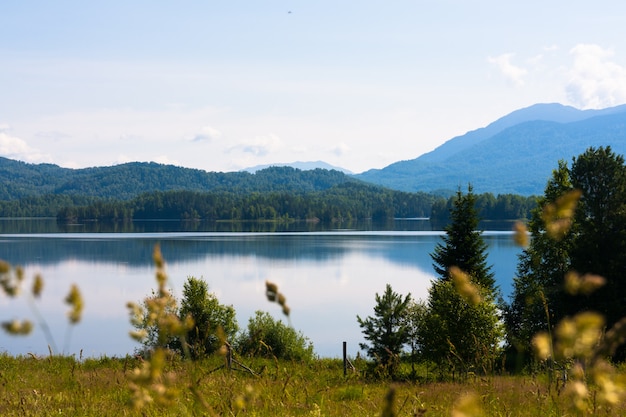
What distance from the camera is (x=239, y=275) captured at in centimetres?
8088

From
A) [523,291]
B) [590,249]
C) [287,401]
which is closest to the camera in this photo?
[287,401]

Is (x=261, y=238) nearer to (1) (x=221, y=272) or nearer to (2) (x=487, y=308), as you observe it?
(1) (x=221, y=272)

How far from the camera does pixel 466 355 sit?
22.7m

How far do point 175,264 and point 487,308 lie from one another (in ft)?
228

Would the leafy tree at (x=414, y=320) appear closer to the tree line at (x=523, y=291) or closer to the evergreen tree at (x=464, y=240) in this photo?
the tree line at (x=523, y=291)

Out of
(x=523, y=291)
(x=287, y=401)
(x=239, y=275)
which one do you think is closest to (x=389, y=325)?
(x=523, y=291)

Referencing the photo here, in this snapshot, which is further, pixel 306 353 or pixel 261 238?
pixel 261 238

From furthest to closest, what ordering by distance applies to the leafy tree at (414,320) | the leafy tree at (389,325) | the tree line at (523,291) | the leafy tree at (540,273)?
the leafy tree at (540,273) → the leafy tree at (414,320) → the leafy tree at (389,325) → the tree line at (523,291)

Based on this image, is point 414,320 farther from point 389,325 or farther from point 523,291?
point 523,291

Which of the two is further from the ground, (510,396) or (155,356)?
(155,356)

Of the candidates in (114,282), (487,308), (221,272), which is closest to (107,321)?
(114,282)

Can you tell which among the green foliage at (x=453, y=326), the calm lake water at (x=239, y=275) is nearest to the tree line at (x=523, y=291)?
the green foliage at (x=453, y=326)

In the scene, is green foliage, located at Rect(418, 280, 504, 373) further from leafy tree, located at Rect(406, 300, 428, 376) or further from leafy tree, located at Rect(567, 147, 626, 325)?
leafy tree, located at Rect(567, 147, 626, 325)

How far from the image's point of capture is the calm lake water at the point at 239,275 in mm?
50625
